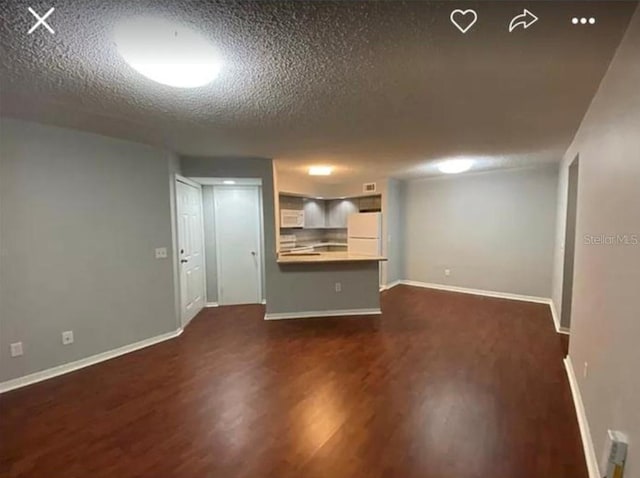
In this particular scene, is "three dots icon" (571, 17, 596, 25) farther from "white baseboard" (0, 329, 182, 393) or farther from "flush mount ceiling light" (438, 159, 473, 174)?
"white baseboard" (0, 329, 182, 393)

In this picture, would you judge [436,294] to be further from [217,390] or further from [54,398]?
[54,398]

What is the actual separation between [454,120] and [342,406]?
2432 millimetres

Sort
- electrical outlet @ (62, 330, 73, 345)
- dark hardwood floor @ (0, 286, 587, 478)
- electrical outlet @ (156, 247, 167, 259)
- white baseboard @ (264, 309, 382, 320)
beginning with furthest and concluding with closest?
white baseboard @ (264, 309, 382, 320)
electrical outlet @ (156, 247, 167, 259)
electrical outlet @ (62, 330, 73, 345)
dark hardwood floor @ (0, 286, 587, 478)

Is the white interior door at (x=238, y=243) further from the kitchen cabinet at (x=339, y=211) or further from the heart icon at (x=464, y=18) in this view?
the heart icon at (x=464, y=18)

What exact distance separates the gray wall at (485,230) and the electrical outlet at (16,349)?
602 cm

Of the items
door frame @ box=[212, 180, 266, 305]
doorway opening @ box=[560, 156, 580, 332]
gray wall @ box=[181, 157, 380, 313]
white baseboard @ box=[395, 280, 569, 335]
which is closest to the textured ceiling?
doorway opening @ box=[560, 156, 580, 332]

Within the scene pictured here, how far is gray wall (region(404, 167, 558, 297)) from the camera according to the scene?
514 centimetres

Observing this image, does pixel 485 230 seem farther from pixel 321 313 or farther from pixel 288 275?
pixel 288 275

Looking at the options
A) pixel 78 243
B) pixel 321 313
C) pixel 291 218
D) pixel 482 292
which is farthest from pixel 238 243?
pixel 482 292

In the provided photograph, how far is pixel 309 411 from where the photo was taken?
2.33m

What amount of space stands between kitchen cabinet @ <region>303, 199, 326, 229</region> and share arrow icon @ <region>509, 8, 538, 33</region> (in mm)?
5749

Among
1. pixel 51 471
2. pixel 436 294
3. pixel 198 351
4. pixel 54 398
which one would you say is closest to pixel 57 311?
pixel 54 398

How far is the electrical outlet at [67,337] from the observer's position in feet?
9.90

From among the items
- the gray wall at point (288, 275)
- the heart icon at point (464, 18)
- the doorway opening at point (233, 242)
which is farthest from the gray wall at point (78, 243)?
the heart icon at point (464, 18)
